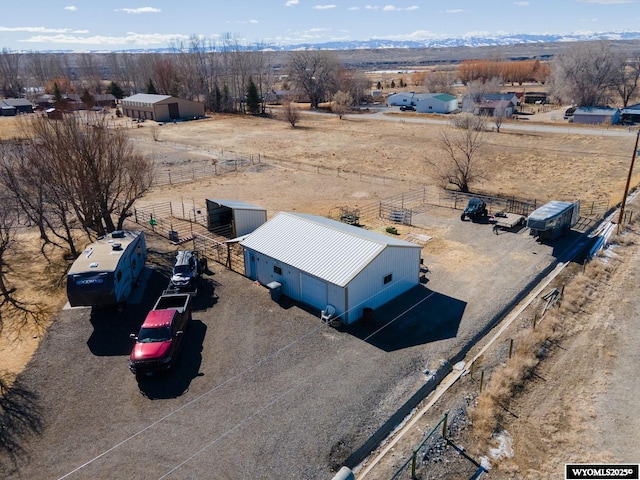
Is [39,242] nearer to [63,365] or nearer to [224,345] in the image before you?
[63,365]

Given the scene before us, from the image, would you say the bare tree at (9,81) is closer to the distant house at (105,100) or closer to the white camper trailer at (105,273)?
the distant house at (105,100)

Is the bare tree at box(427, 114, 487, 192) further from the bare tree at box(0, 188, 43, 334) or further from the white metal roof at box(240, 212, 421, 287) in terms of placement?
the bare tree at box(0, 188, 43, 334)

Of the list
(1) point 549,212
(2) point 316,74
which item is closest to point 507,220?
(1) point 549,212

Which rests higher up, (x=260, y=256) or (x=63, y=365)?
(x=260, y=256)

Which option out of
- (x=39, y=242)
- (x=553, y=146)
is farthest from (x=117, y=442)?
(x=553, y=146)

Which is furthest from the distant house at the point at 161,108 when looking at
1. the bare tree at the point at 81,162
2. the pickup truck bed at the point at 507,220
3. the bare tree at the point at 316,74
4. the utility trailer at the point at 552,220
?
the utility trailer at the point at 552,220
